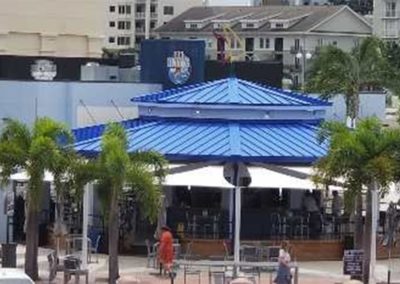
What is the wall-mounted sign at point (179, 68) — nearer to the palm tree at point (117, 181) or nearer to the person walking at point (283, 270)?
the palm tree at point (117, 181)

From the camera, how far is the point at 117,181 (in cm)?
3070

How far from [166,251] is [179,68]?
15338 millimetres

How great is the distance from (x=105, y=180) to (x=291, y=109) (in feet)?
33.9

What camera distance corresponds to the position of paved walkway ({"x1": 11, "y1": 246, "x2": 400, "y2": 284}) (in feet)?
106

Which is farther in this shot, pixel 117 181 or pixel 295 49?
pixel 295 49

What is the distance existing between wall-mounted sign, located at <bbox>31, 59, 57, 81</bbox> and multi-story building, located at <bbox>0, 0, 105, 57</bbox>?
32.7 metres

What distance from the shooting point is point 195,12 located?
161250 mm

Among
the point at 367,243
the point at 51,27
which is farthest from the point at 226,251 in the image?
the point at 51,27

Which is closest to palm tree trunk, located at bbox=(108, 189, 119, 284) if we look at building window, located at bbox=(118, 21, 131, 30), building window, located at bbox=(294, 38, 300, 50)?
building window, located at bbox=(294, 38, 300, 50)

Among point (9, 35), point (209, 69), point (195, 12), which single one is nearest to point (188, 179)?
point (209, 69)

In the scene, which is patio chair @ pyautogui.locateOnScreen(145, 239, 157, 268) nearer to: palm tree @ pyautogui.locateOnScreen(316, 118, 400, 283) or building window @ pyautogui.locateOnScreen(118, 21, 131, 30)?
palm tree @ pyautogui.locateOnScreen(316, 118, 400, 283)

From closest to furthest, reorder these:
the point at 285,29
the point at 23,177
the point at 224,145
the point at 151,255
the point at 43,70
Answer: the point at 151,255 → the point at 23,177 → the point at 224,145 → the point at 43,70 → the point at 285,29

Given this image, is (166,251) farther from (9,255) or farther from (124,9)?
(124,9)

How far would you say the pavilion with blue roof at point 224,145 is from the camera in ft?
121
